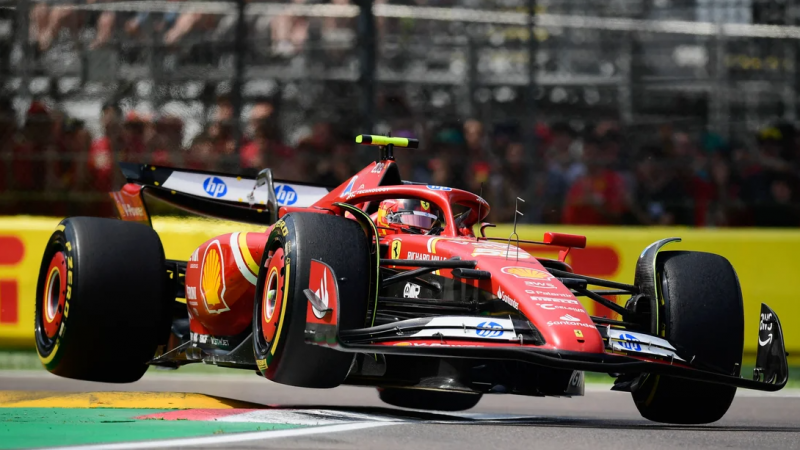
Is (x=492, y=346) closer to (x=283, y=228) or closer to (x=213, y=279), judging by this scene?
(x=283, y=228)

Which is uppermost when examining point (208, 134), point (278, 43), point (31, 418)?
point (278, 43)

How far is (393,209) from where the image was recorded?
7.45 meters

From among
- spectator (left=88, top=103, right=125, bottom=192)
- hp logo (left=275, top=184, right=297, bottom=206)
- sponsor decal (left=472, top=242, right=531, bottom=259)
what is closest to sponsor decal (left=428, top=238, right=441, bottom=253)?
sponsor decal (left=472, top=242, right=531, bottom=259)

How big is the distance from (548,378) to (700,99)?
22.5ft

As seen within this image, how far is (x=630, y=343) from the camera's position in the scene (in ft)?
20.4

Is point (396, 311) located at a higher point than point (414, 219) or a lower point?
lower

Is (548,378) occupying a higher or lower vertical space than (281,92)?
lower

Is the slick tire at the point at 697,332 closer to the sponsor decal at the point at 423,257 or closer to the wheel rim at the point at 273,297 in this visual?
the sponsor decal at the point at 423,257

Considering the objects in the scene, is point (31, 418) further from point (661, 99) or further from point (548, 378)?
point (661, 99)

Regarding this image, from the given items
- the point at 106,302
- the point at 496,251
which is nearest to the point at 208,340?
the point at 106,302

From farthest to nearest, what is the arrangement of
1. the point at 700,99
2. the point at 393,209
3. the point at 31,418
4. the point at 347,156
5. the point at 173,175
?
1. the point at 700,99
2. the point at 347,156
3. the point at 173,175
4. the point at 393,209
5. the point at 31,418

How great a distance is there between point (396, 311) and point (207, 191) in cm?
279

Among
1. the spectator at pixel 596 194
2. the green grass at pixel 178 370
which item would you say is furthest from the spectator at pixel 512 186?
the green grass at pixel 178 370

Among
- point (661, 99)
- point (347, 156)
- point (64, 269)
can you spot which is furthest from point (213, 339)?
point (661, 99)
